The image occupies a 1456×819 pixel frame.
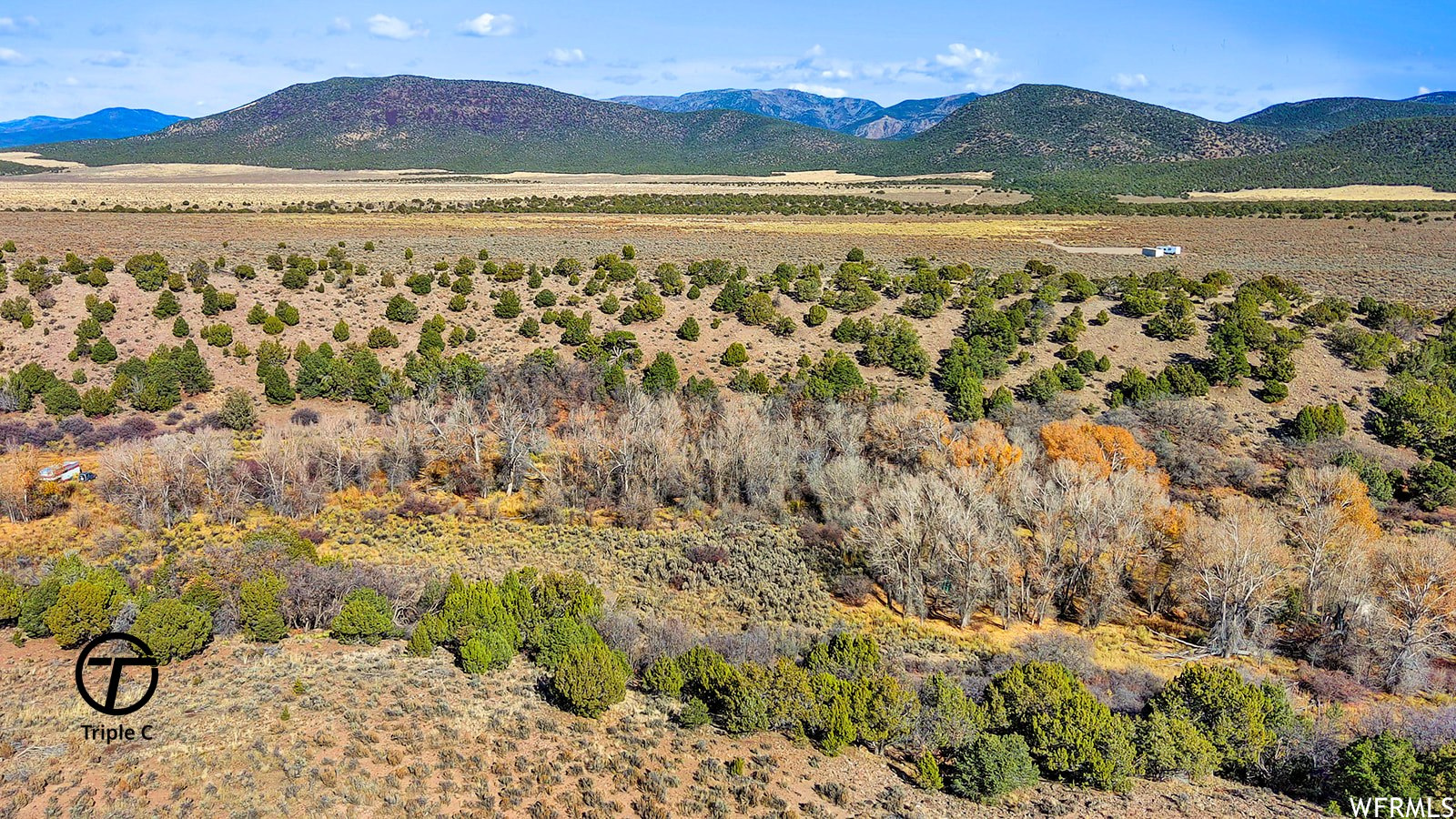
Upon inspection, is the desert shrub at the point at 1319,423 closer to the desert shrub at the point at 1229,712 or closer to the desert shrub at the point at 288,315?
the desert shrub at the point at 1229,712

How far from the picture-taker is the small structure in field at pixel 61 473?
30.4 m

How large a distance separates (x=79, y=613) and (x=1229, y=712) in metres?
24.1

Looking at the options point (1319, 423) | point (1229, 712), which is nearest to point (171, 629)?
point (1229, 712)

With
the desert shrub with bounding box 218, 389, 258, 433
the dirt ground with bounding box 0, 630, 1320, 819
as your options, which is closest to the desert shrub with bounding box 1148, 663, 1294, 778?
the dirt ground with bounding box 0, 630, 1320, 819

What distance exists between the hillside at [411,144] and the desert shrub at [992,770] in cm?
→ 16196

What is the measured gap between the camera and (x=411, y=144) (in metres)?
178

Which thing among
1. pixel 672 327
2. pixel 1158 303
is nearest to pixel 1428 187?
pixel 1158 303

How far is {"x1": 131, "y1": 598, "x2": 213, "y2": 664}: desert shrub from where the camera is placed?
17312mm

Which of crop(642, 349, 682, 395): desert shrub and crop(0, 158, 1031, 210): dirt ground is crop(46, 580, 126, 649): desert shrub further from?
crop(0, 158, 1031, 210): dirt ground

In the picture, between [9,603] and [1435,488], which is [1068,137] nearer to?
[1435,488]

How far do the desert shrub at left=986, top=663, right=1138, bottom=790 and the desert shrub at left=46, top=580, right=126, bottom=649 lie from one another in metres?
19.3

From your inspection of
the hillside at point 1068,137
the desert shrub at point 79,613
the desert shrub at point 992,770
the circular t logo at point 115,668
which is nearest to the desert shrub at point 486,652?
the circular t logo at point 115,668

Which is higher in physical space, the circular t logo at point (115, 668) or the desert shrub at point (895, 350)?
the desert shrub at point (895, 350)

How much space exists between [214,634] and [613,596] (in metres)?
9.86
